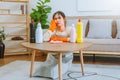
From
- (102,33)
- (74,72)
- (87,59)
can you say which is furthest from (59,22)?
(87,59)

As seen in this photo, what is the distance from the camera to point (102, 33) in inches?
156

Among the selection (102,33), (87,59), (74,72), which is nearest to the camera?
(74,72)

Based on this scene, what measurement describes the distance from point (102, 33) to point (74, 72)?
1.29m

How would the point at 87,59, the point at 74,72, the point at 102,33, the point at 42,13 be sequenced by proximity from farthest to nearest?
the point at 42,13
the point at 87,59
the point at 102,33
the point at 74,72

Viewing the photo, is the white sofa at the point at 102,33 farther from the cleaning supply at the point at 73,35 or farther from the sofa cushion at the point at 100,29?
the cleaning supply at the point at 73,35

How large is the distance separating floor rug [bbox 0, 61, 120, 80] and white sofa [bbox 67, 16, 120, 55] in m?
0.35

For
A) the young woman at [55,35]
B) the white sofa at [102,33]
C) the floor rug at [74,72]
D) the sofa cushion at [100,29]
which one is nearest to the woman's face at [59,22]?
the young woman at [55,35]

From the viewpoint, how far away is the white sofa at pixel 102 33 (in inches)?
140

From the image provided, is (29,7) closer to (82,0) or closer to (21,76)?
(82,0)

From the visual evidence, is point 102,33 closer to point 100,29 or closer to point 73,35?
point 100,29

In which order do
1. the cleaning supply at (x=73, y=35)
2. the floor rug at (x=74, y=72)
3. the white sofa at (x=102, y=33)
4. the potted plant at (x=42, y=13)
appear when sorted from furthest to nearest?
the potted plant at (x=42, y=13) < the white sofa at (x=102, y=33) < the floor rug at (x=74, y=72) < the cleaning supply at (x=73, y=35)


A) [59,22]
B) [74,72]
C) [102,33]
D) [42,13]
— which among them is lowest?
[74,72]

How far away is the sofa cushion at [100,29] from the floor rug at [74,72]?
773 millimetres

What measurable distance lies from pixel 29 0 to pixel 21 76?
234 centimetres
